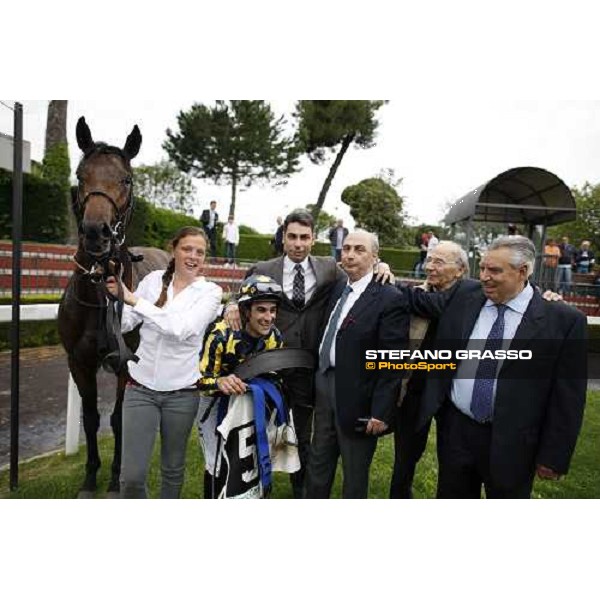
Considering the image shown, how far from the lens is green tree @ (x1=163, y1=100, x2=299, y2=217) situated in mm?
2494

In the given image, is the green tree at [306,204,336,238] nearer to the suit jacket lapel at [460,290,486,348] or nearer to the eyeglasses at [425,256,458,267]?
the eyeglasses at [425,256,458,267]

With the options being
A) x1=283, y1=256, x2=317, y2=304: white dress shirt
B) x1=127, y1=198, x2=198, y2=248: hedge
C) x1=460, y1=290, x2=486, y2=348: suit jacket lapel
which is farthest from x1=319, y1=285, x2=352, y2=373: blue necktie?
x1=127, y1=198, x2=198, y2=248: hedge

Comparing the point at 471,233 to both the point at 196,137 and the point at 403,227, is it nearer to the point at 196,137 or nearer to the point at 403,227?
the point at 403,227

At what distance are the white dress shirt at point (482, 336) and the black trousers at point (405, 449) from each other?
0.97 ft

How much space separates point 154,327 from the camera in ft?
7.70

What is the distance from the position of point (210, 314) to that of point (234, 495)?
0.94 meters

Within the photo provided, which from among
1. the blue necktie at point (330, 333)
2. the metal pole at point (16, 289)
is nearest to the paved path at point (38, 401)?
the metal pole at point (16, 289)

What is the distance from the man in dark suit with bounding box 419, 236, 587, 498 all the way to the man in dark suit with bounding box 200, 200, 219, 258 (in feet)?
4.06

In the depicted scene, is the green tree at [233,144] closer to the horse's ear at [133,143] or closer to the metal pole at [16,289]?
the horse's ear at [133,143]

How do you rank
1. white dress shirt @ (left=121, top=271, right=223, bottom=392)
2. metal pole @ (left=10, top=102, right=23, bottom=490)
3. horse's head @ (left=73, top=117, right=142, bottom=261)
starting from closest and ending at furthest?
horse's head @ (left=73, top=117, right=142, bottom=261)
white dress shirt @ (left=121, top=271, right=223, bottom=392)
metal pole @ (left=10, top=102, right=23, bottom=490)

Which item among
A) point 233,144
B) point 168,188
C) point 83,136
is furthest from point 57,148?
point 233,144

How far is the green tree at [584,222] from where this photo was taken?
8.12ft

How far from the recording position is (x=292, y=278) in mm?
2604
